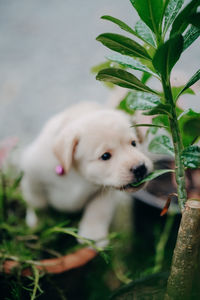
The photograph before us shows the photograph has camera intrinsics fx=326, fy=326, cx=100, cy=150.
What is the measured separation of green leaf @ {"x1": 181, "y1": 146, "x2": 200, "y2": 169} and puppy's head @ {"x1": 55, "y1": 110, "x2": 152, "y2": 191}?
285mm

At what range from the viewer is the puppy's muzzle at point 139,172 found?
32.1 inches

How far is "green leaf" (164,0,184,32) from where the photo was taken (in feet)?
1.77

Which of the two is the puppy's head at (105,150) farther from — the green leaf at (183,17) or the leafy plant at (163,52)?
the green leaf at (183,17)

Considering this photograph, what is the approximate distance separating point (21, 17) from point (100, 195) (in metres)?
2.25

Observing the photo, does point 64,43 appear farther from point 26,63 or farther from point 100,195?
point 100,195

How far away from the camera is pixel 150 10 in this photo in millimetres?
516

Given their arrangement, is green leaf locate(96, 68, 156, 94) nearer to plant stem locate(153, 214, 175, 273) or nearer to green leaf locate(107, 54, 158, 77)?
green leaf locate(107, 54, 158, 77)

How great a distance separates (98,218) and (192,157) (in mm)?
619

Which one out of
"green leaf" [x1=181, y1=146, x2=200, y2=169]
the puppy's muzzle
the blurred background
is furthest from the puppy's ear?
the blurred background

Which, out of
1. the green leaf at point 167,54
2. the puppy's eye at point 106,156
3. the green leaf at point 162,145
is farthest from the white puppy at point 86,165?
the green leaf at point 167,54

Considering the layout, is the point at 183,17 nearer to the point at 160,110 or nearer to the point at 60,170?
the point at 160,110

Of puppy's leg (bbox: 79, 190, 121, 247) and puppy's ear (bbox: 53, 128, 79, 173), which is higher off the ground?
puppy's ear (bbox: 53, 128, 79, 173)

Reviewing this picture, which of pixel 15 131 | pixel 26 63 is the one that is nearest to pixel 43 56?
pixel 26 63

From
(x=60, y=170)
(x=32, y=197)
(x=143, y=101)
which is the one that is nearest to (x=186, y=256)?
(x=143, y=101)
